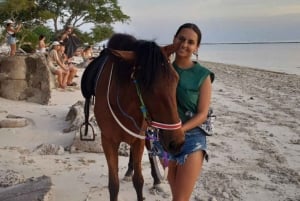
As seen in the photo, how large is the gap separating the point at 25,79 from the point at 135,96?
6857mm

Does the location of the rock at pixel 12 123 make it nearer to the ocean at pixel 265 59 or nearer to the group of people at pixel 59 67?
the group of people at pixel 59 67

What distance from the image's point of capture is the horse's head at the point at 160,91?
7.80 feet

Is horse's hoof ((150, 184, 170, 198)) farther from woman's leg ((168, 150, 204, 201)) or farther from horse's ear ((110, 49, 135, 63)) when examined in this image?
horse's ear ((110, 49, 135, 63))

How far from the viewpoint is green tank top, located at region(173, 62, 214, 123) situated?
2623mm

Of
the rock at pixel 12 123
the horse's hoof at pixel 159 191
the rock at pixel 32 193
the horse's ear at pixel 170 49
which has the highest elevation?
the horse's ear at pixel 170 49

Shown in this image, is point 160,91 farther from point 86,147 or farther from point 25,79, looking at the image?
point 25,79

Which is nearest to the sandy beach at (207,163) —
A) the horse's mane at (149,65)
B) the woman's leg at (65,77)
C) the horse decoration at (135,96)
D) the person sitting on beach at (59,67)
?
the horse decoration at (135,96)

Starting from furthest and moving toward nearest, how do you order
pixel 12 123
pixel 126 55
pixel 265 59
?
pixel 265 59 → pixel 12 123 → pixel 126 55

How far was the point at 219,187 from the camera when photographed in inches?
175

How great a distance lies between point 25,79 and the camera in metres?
9.16

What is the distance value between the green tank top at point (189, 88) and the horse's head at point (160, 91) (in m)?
0.16

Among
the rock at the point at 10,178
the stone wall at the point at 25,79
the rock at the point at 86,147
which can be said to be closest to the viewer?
the rock at the point at 10,178

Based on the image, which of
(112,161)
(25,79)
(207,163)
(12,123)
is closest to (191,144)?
(112,161)

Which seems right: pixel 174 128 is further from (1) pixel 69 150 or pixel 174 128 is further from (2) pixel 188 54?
(1) pixel 69 150
